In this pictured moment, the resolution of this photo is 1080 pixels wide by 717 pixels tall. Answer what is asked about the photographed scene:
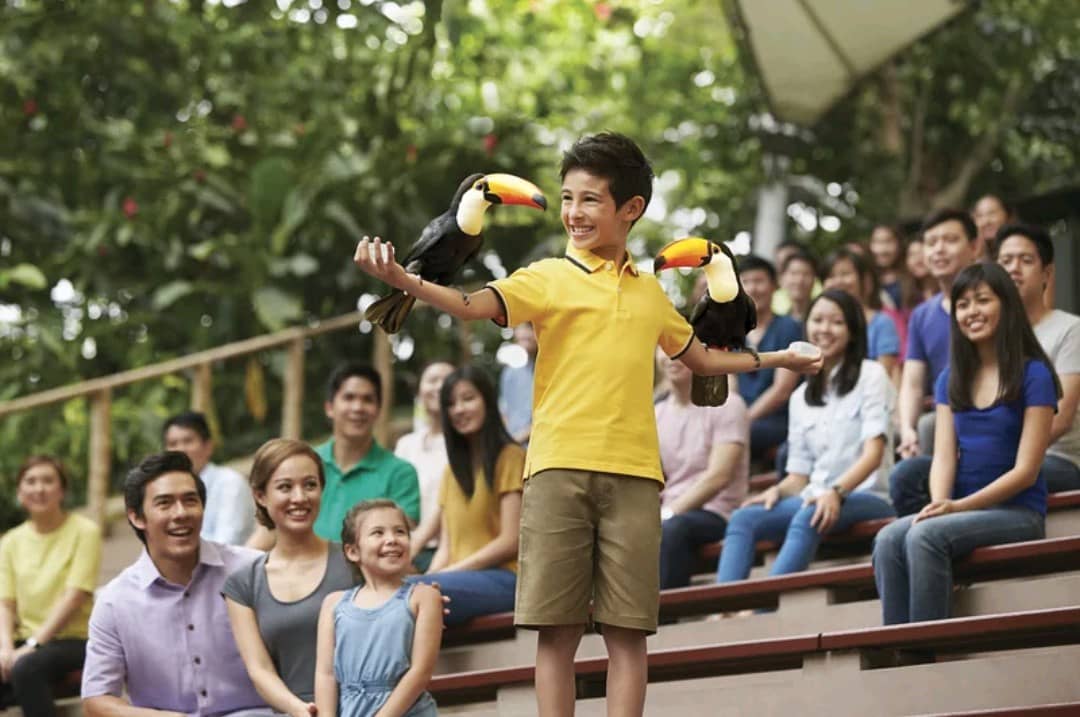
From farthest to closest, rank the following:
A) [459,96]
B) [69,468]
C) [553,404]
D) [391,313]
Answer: [459,96]
[69,468]
[553,404]
[391,313]

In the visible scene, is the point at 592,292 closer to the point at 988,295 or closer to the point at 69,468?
the point at 988,295

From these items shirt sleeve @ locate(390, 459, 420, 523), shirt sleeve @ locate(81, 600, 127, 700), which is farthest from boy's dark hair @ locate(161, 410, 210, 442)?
shirt sleeve @ locate(81, 600, 127, 700)

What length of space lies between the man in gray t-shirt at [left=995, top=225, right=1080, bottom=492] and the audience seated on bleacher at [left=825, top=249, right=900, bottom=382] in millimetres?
1034

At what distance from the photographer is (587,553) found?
356 centimetres

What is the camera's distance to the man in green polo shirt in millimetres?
5965

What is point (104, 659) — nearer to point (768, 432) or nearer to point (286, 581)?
point (286, 581)

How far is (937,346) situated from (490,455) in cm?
167

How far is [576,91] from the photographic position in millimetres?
12781

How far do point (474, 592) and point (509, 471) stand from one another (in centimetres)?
43

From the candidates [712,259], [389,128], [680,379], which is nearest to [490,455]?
[680,379]

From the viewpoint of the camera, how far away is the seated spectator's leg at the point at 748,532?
Answer: 541cm

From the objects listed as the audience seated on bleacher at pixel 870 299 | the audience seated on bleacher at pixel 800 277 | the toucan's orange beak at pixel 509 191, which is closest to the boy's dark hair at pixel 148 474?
the toucan's orange beak at pixel 509 191

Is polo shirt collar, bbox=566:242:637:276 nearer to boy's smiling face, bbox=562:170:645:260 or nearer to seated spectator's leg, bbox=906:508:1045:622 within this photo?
boy's smiling face, bbox=562:170:645:260

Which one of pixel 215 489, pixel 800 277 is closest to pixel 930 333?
pixel 800 277
